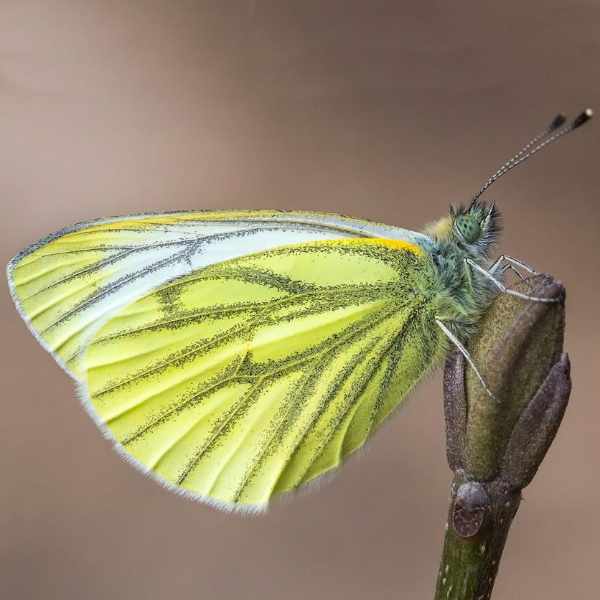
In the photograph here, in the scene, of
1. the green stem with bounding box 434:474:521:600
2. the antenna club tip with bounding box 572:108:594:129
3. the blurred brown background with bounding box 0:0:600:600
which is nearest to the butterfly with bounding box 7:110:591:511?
the antenna club tip with bounding box 572:108:594:129

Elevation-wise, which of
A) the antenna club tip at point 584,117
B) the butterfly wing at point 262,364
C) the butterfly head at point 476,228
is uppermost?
the antenna club tip at point 584,117

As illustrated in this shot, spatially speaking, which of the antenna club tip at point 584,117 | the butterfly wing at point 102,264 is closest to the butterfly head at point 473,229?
the antenna club tip at point 584,117

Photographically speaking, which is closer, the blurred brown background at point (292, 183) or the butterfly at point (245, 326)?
the butterfly at point (245, 326)

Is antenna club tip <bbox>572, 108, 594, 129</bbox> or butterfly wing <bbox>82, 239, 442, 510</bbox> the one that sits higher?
antenna club tip <bbox>572, 108, 594, 129</bbox>

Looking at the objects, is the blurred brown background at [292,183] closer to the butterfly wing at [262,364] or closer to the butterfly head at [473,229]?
the butterfly wing at [262,364]

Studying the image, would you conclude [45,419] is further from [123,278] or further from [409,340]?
[409,340]

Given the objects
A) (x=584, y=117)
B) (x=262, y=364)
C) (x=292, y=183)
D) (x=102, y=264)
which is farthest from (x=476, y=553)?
(x=292, y=183)

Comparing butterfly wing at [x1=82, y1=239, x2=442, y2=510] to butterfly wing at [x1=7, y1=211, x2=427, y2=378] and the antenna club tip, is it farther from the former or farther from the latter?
the antenna club tip

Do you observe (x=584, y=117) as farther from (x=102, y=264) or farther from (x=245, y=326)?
(x=102, y=264)
